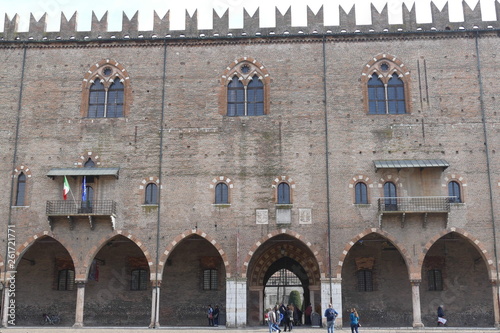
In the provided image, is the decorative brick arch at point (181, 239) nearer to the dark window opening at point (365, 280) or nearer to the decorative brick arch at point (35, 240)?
the decorative brick arch at point (35, 240)

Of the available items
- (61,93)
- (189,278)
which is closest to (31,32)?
(61,93)

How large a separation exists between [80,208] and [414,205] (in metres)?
16.1

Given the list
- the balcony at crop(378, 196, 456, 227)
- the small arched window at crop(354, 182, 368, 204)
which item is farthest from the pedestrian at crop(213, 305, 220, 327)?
the balcony at crop(378, 196, 456, 227)

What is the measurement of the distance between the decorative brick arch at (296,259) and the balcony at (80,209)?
6852 mm

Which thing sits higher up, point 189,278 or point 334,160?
point 334,160

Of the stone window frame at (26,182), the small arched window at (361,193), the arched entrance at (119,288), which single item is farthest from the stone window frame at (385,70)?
the stone window frame at (26,182)

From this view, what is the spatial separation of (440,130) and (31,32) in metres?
22.1

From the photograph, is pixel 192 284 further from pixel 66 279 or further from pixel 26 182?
pixel 26 182

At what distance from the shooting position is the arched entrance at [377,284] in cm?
3044


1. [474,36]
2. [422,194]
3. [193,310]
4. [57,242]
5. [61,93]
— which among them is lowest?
[193,310]

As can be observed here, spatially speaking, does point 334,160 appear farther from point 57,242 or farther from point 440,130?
point 57,242

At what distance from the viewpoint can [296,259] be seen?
32094mm

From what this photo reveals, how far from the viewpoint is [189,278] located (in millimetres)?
31703

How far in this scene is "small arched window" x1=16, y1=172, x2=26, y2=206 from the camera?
3033 centimetres
